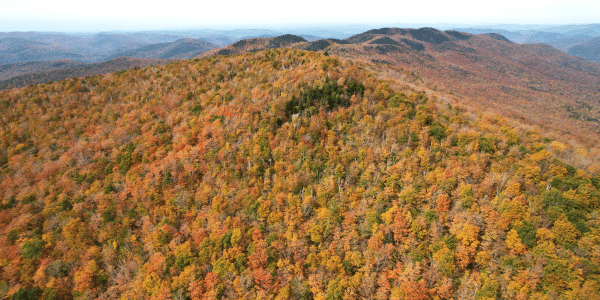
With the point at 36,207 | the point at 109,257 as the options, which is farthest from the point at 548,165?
the point at 36,207

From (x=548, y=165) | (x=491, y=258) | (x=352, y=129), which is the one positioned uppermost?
(x=352, y=129)

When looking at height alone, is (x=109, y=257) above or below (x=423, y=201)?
below

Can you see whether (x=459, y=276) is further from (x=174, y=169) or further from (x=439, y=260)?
(x=174, y=169)

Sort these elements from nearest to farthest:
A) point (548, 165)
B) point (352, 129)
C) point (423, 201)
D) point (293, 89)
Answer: point (548, 165) < point (423, 201) < point (352, 129) < point (293, 89)

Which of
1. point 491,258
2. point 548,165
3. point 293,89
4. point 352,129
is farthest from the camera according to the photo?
point 293,89

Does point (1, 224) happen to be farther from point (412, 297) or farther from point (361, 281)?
point (412, 297)

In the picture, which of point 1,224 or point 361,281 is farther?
point 1,224

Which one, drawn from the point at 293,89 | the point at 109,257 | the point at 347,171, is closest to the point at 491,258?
the point at 347,171
